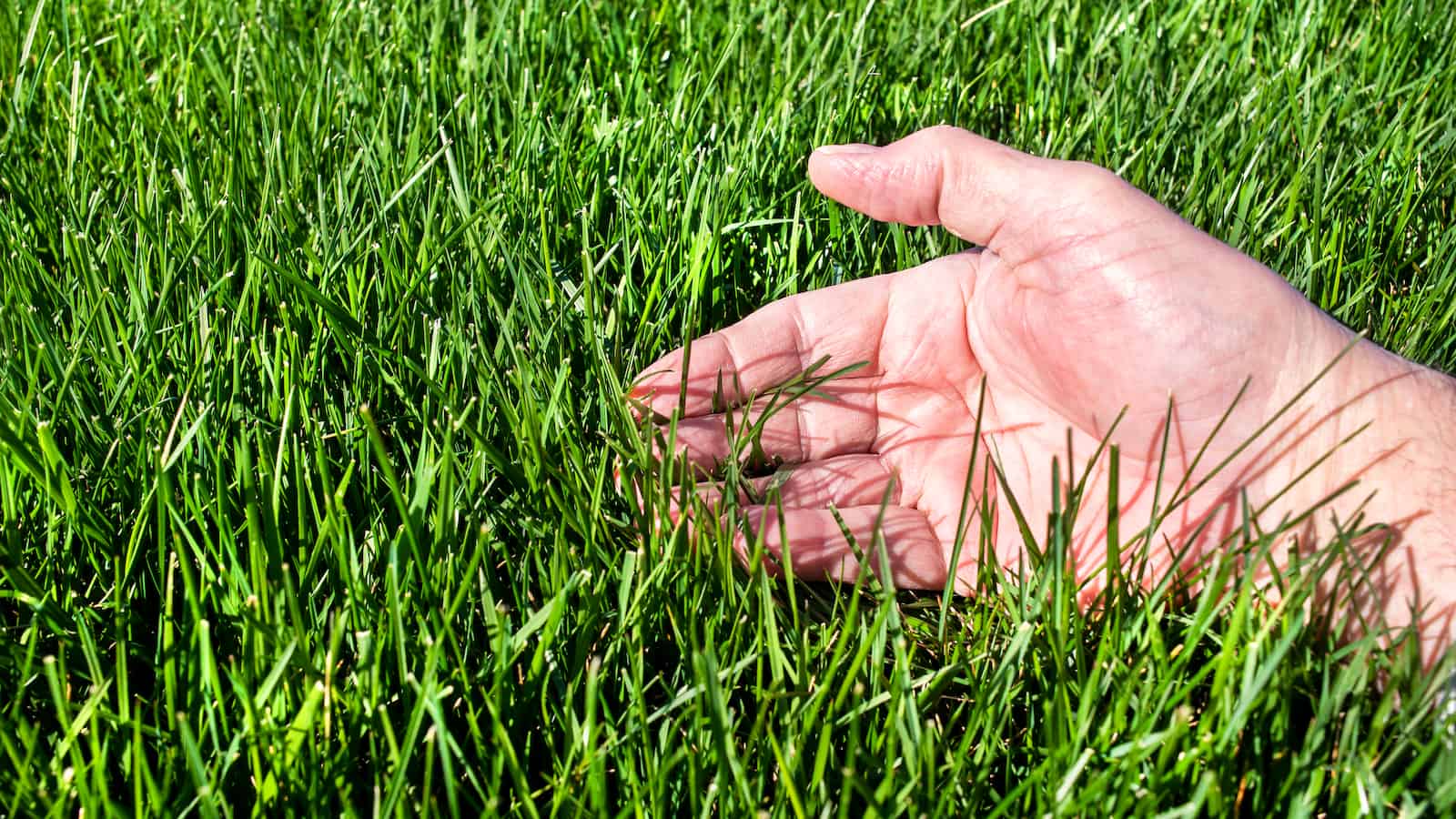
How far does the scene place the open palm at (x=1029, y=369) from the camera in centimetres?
173

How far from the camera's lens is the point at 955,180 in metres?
1.78

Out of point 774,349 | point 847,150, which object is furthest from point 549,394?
point 847,150

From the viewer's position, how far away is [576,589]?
4.65ft

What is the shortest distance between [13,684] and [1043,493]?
1.43 meters

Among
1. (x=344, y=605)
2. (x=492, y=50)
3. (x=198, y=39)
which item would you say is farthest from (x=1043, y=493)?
(x=198, y=39)

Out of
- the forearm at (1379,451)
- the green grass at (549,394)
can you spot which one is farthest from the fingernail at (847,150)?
the forearm at (1379,451)

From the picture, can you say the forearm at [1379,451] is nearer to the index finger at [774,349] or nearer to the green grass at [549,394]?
the green grass at [549,394]

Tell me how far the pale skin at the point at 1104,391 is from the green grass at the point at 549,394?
0.46ft

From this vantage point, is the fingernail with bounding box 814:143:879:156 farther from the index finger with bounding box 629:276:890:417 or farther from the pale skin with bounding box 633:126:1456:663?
the index finger with bounding box 629:276:890:417

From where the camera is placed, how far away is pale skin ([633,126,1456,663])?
171 cm

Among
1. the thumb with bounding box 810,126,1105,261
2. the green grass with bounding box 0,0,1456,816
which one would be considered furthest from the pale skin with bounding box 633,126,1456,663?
the green grass with bounding box 0,0,1456,816

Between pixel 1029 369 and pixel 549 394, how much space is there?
0.78 metres

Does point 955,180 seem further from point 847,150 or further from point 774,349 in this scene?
point 774,349

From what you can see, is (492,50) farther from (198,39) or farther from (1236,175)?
(1236,175)
